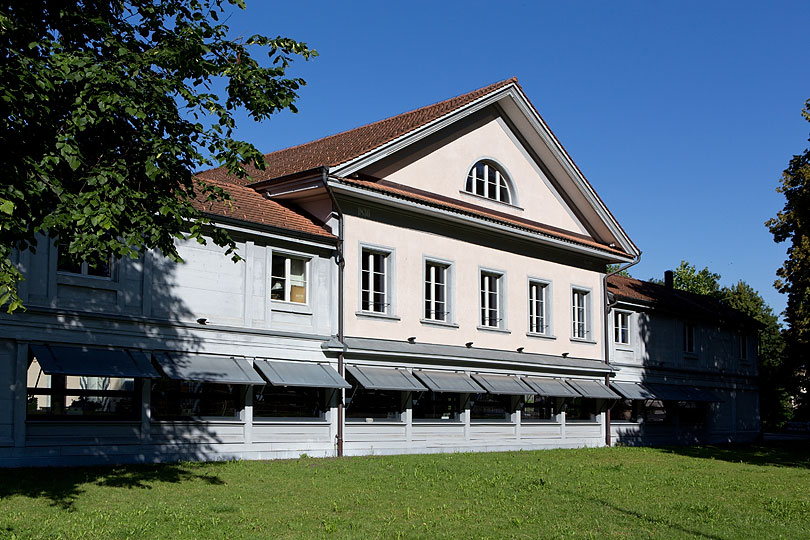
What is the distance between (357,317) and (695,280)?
57.2 m

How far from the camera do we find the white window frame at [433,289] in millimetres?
24641

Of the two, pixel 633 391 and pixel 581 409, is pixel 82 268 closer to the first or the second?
pixel 581 409

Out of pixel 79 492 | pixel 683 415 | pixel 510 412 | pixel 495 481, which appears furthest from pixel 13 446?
pixel 683 415

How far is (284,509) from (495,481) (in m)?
5.38

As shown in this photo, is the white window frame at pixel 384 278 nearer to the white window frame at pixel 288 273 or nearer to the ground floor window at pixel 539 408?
the white window frame at pixel 288 273

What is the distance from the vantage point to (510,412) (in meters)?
27.1

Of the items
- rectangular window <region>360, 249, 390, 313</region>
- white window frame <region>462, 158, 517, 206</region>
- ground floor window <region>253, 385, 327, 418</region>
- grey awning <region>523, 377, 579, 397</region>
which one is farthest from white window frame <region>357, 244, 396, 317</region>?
grey awning <region>523, 377, 579, 397</region>

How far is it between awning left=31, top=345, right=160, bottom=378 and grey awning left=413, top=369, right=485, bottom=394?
7845mm

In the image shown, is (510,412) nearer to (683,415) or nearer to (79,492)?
(683,415)

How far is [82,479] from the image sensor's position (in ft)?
49.0

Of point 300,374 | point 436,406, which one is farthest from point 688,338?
point 300,374

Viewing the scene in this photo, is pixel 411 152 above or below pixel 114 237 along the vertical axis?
above

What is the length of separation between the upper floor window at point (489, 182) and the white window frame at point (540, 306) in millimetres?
2809

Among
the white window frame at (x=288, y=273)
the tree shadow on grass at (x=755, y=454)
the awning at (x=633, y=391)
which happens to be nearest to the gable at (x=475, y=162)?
the white window frame at (x=288, y=273)
